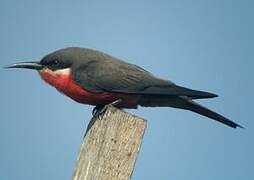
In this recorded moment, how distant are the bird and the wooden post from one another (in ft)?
8.59

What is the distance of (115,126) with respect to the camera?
4.28 m

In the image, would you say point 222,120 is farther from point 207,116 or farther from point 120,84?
point 120,84

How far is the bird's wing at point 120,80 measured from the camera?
7.08 metres

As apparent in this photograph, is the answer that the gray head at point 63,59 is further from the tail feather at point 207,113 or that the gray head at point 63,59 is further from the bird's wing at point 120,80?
the tail feather at point 207,113

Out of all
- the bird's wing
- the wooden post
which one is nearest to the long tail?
the bird's wing

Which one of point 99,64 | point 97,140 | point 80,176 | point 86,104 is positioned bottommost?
point 80,176

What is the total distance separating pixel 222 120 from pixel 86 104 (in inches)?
75.8

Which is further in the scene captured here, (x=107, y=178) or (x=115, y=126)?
(x=115, y=126)

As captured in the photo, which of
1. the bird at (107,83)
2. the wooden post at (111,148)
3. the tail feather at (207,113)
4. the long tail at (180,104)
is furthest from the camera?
the long tail at (180,104)

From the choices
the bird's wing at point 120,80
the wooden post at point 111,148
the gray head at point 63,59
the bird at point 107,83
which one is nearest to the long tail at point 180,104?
the bird at point 107,83

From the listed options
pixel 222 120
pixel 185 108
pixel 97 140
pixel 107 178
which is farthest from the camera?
pixel 185 108

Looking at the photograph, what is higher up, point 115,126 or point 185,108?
point 185,108

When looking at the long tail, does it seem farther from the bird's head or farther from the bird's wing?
the bird's head

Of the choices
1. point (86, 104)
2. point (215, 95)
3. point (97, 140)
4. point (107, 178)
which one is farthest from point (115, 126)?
point (86, 104)
